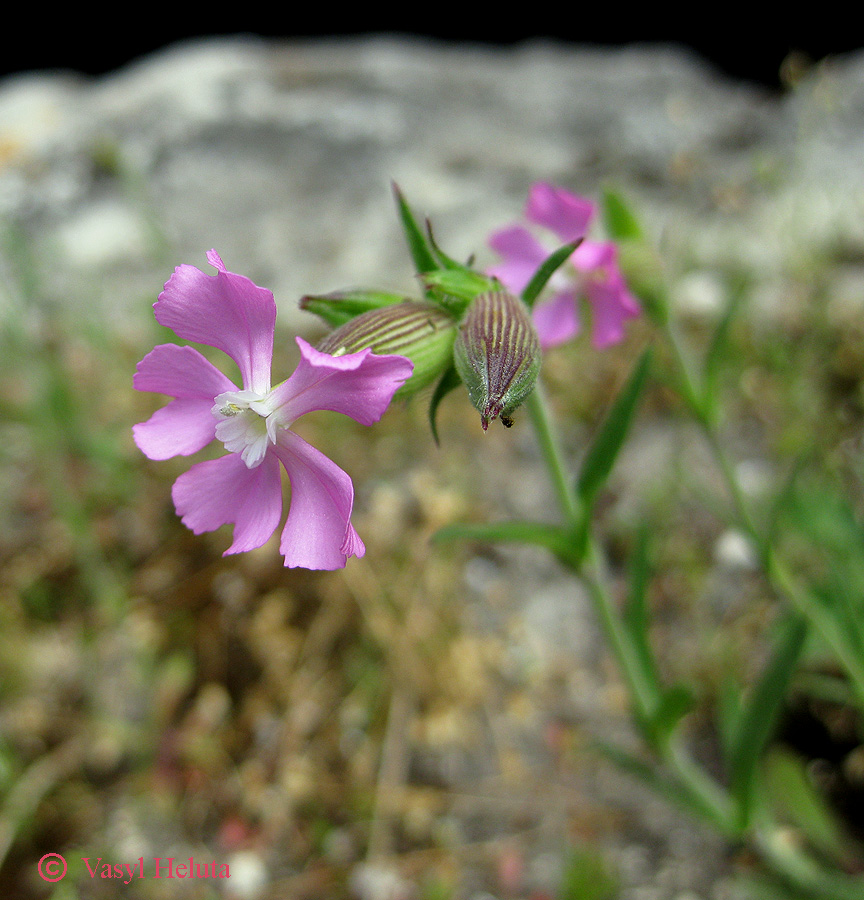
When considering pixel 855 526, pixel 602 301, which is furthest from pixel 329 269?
pixel 855 526

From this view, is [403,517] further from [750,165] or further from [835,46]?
[835,46]

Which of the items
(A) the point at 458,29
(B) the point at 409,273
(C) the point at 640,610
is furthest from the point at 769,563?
(A) the point at 458,29

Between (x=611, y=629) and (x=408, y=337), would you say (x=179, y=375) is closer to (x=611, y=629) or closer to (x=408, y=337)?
(x=408, y=337)

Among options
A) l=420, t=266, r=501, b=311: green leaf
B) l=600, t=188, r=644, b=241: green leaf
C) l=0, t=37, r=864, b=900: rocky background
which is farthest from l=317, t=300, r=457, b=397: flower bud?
l=0, t=37, r=864, b=900: rocky background

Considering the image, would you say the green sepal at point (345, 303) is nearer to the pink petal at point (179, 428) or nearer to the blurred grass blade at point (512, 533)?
the pink petal at point (179, 428)

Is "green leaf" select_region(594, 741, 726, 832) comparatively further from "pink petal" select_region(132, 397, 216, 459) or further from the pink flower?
"pink petal" select_region(132, 397, 216, 459)

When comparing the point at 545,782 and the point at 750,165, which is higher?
the point at 750,165

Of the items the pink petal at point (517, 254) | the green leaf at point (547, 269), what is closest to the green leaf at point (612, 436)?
the green leaf at point (547, 269)
